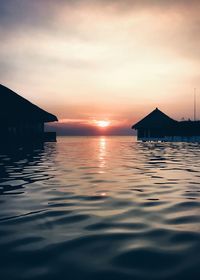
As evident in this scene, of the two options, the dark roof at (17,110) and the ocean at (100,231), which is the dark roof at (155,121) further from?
the ocean at (100,231)

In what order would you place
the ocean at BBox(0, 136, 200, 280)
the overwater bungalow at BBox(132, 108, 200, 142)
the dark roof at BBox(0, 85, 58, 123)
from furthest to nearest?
the overwater bungalow at BBox(132, 108, 200, 142), the dark roof at BBox(0, 85, 58, 123), the ocean at BBox(0, 136, 200, 280)

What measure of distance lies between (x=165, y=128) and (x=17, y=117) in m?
22.6

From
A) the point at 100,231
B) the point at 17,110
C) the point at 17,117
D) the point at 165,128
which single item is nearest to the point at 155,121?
the point at 165,128

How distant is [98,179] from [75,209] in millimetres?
3357

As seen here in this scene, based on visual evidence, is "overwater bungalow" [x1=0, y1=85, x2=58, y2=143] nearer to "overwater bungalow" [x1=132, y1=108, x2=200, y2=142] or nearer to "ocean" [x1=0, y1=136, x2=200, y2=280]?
"overwater bungalow" [x1=132, y1=108, x2=200, y2=142]

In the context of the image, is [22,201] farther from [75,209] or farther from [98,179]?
[98,179]

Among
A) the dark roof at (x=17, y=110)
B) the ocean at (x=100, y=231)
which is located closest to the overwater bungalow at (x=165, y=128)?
the dark roof at (x=17, y=110)

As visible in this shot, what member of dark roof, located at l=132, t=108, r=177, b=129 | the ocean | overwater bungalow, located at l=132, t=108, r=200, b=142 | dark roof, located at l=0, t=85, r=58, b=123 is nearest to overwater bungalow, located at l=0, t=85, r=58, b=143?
dark roof, located at l=0, t=85, r=58, b=123

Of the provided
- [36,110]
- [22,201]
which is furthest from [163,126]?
[22,201]

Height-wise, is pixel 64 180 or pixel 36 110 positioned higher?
pixel 36 110

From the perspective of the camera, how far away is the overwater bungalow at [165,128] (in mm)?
42781

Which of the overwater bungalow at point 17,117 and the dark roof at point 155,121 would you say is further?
the dark roof at point 155,121

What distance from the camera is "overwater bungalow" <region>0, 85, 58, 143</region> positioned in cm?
2838

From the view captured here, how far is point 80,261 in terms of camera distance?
3.05 m
